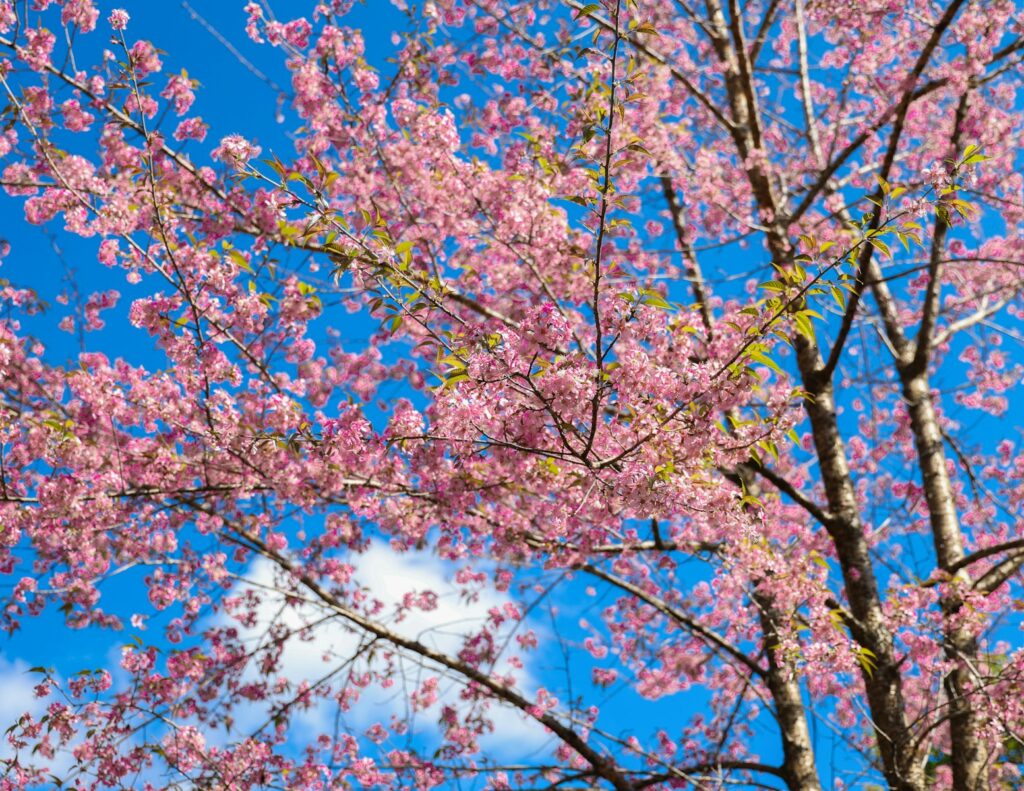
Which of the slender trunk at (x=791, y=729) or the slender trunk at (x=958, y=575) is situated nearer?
the slender trunk at (x=958, y=575)

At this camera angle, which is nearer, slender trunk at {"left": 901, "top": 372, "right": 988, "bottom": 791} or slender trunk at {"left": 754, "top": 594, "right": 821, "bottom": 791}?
slender trunk at {"left": 901, "top": 372, "right": 988, "bottom": 791}

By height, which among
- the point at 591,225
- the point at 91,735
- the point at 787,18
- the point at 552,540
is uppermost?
the point at 787,18

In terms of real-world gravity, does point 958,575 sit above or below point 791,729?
above

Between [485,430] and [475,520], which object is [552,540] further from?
[485,430]

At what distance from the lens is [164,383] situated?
205 inches

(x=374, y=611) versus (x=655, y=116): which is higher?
(x=655, y=116)

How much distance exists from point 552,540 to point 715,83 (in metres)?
4.33

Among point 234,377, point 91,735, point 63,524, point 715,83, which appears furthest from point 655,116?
point 91,735

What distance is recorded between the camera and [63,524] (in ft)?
17.2

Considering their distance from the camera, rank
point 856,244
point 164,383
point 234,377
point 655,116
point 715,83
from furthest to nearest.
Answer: point 715,83 → point 655,116 → point 164,383 → point 234,377 → point 856,244

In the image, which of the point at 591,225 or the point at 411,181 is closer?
the point at 591,225

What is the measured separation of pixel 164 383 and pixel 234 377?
2.77ft

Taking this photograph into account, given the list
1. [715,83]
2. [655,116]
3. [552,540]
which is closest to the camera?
[552,540]

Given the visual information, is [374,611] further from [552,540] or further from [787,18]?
[787,18]
